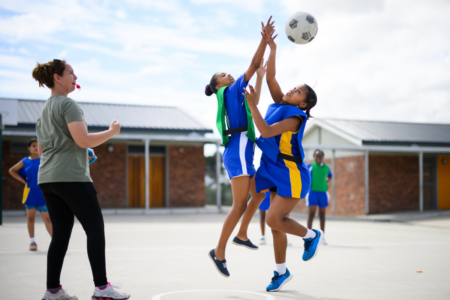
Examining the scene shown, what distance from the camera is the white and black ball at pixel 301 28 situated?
15.9ft

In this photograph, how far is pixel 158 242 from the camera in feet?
30.2

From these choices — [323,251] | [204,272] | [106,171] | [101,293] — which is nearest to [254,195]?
[204,272]

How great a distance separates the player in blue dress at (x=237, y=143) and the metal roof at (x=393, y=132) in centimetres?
1669

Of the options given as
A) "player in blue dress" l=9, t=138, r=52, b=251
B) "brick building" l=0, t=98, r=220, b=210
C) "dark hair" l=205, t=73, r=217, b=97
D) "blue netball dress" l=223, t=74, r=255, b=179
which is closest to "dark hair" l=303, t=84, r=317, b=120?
"blue netball dress" l=223, t=74, r=255, b=179

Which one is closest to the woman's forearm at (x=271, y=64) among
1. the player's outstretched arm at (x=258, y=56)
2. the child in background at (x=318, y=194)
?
the player's outstretched arm at (x=258, y=56)

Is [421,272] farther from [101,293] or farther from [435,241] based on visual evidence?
[435,241]

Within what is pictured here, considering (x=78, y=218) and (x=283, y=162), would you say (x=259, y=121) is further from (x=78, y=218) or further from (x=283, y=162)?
(x=78, y=218)

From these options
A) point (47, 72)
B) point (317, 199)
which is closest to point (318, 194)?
point (317, 199)

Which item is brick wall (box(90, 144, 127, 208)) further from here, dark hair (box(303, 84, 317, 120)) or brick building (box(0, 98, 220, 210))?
dark hair (box(303, 84, 317, 120))

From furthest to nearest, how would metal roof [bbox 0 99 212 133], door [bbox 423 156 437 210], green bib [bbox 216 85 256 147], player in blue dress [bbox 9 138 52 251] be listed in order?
door [bbox 423 156 437 210] < metal roof [bbox 0 99 212 133] < player in blue dress [bbox 9 138 52 251] < green bib [bbox 216 85 256 147]

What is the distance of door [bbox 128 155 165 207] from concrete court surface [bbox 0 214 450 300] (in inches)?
474

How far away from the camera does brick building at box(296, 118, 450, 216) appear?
2047 centimetres

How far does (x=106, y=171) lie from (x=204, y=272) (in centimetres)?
1590

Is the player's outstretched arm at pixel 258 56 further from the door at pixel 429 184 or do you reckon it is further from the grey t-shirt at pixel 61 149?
the door at pixel 429 184
